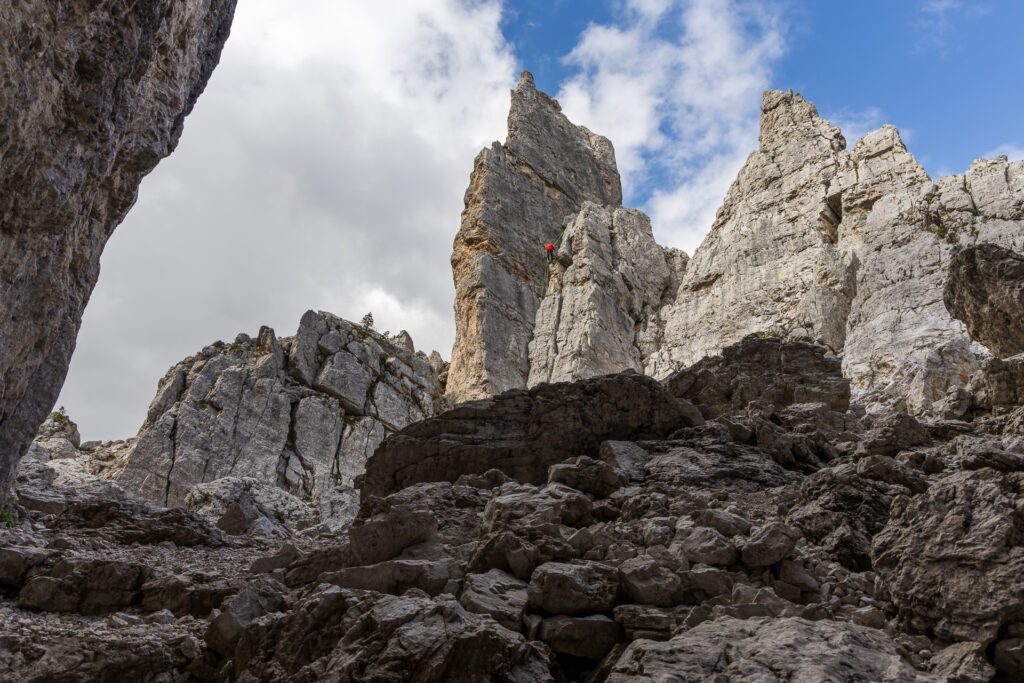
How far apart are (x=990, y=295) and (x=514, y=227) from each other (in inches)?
1354

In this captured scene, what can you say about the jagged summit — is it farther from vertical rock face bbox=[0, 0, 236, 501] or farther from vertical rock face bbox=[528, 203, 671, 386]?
vertical rock face bbox=[528, 203, 671, 386]

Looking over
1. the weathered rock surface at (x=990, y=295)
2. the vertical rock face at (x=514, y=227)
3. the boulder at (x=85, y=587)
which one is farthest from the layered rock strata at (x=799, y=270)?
the boulder at (x=85, y=587)

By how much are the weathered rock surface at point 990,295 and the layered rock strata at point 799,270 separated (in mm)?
2116

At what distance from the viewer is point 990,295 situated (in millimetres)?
20016

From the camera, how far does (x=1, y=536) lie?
11.5 meters

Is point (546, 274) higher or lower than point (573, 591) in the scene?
higher

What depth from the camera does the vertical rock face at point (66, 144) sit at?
6.27 metres

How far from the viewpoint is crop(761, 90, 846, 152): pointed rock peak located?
47.5 meters

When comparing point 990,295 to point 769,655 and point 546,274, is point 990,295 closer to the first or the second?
point 769,655

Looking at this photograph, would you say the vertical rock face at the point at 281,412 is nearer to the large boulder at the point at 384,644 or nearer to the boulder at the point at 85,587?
the boulder at the point at 85,587

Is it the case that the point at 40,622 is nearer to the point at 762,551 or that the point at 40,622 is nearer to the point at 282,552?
the point at 282,552

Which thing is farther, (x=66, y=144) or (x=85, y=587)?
(x=85, y=587)

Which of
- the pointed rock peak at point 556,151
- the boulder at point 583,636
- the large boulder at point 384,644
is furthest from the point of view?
the pointed rock peak at point 556,151

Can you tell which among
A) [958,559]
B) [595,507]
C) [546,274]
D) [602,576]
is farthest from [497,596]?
[546,274]
